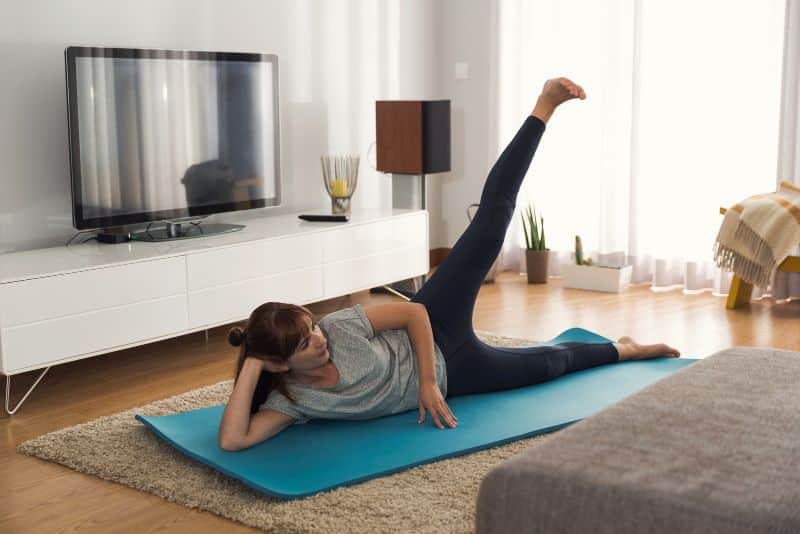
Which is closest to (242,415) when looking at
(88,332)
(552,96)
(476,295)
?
(476,295)

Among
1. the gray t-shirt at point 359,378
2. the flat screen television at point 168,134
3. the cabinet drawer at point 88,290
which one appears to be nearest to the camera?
the gray t-shirt at point 359,378

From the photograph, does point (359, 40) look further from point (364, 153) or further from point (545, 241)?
point (545, 241)

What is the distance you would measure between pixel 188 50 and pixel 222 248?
3.35 feet

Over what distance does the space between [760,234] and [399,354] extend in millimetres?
2397

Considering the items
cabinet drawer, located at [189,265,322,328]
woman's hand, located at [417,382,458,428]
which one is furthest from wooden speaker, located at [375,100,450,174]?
woman's hand, located at [417,382,458,428]

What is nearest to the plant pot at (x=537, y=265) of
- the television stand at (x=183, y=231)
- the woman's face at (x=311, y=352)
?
the television stand at (x=183, y=231)

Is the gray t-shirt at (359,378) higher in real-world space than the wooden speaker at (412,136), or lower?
lower

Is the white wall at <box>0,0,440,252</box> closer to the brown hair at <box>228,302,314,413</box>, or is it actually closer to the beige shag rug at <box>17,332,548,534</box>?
the beige shag rug at <box>17,332,548,534</box>

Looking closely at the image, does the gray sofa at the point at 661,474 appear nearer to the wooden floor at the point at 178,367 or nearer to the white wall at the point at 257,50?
the wooden floor at the point at 178,367

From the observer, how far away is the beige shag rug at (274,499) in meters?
2.36

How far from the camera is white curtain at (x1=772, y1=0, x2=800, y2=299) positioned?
4953 mm

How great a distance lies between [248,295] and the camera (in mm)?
4203

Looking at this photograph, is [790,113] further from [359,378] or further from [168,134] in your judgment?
[359,378]

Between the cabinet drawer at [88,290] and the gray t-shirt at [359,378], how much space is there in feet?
3.30
